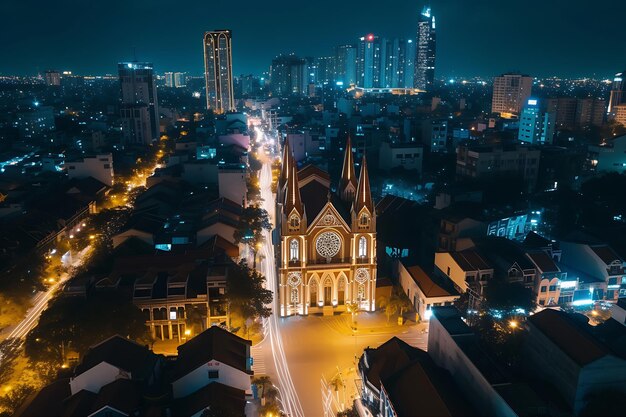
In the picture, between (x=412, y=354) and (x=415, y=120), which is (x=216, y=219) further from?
(x=415, y=120)

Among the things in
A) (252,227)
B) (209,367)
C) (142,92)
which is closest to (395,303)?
A: (209,367)

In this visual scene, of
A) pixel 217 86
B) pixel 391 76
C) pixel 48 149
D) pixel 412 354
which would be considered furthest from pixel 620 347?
pixel 391 76

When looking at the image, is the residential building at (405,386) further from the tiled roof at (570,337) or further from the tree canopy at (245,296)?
the tree canopy at (245,296)

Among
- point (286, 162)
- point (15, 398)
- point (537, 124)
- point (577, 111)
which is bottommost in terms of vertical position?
point (15, 398)

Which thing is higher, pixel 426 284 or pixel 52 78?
pixel 52 78

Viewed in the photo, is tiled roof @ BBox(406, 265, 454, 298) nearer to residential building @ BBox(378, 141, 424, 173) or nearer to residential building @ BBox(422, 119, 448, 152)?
residential building @ BBox(378, 141, 424, 173)

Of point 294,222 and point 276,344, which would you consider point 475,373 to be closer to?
point 276,344

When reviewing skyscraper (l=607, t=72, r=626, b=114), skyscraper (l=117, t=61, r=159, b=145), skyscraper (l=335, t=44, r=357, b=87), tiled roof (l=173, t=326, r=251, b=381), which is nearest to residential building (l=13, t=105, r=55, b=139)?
skyscraper (l=117, t=61, r=159, b=145)
